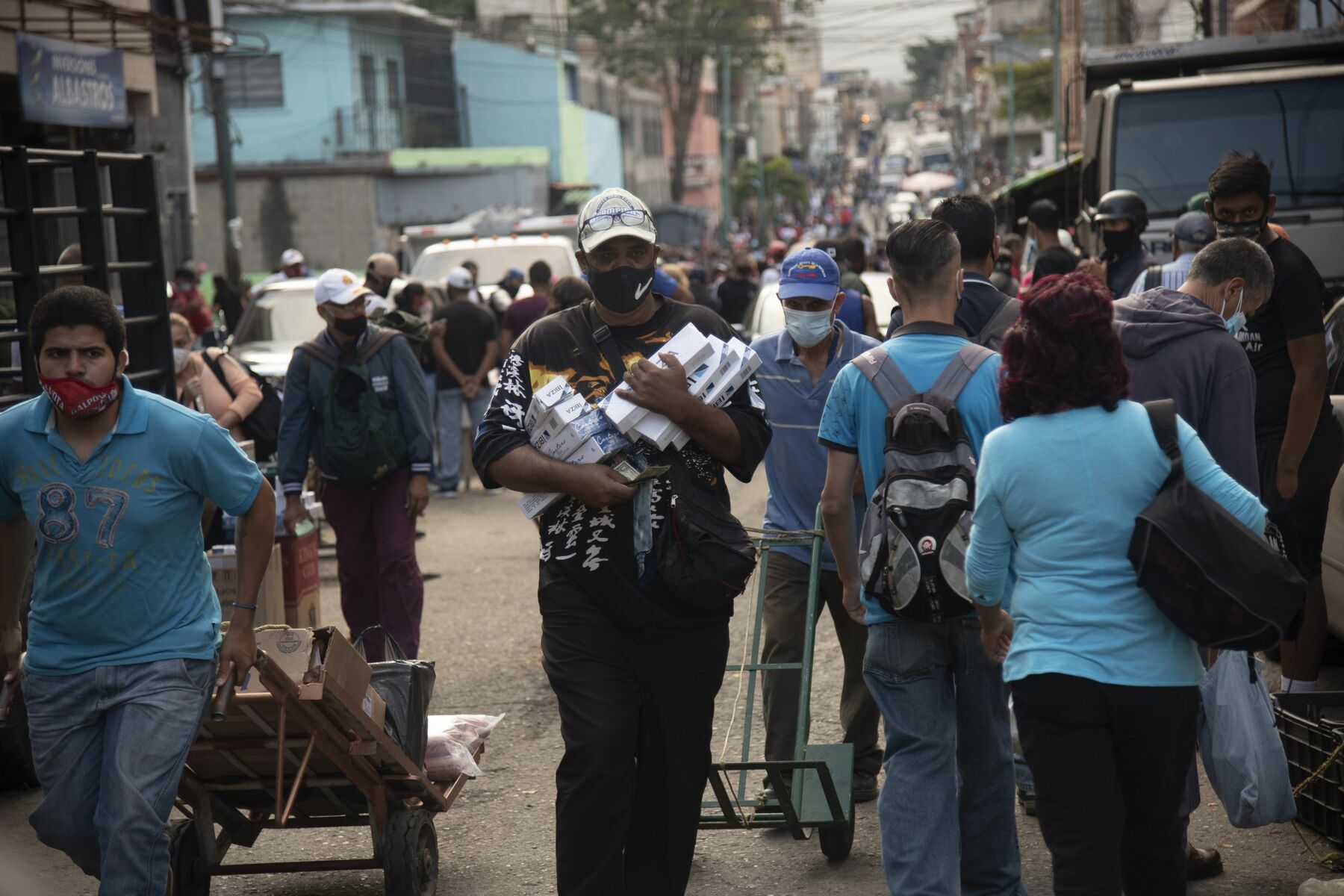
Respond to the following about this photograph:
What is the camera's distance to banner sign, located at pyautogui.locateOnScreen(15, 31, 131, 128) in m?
15.5

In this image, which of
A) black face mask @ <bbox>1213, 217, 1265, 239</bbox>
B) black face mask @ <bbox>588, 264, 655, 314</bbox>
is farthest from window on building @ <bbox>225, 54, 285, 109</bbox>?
black face mask @ <bbox>588, 264, 655, 314</bbox>

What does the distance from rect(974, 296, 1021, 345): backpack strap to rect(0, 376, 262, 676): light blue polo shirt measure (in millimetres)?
2447

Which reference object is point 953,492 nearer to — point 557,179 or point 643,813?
point 643,813

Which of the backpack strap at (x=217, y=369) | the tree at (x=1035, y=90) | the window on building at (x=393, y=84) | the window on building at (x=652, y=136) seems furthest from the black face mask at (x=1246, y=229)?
the window on building at (x=652, y=136)

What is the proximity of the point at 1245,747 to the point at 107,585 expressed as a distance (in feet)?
10.6

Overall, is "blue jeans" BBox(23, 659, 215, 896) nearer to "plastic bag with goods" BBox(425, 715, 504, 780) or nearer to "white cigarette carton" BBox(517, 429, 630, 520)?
"white cigarette carton" BBox(517, 429, 630, 520)

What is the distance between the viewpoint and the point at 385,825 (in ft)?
17.2

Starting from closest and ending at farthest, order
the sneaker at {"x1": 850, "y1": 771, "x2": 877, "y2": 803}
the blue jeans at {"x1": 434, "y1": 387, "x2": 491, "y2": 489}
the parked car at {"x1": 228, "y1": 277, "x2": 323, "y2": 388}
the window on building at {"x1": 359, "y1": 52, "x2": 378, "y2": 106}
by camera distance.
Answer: the sneaker at {"x1": 850, "y1": 771, "x2": 877, "y2": 803} < the blue jeans at {"x1": 434, "y1": 387, "x2": 491, "y2": 489} < the parked car at {"x1": 228, "y1": 277, "x2": 323, "y2": 388} < the window on building at {"x1": 359, "y1": 52, "x2": 378, "y2": 106}

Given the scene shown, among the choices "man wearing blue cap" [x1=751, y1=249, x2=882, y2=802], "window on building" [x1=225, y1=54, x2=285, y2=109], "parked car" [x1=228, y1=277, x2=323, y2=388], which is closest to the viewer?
"man wearing blue cap" [x1=751, y1=249, x2=882, y2=802]

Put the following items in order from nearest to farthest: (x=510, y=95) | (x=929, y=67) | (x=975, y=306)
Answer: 1. (x=975, y=306)
2. (x=510, y=95)
3. (x=929, y=67)

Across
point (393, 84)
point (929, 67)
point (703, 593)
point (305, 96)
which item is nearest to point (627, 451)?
point (703, 593)

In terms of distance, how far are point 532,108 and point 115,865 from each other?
159 ft

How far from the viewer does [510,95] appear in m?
50.8

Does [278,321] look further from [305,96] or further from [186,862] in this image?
[305,96]
